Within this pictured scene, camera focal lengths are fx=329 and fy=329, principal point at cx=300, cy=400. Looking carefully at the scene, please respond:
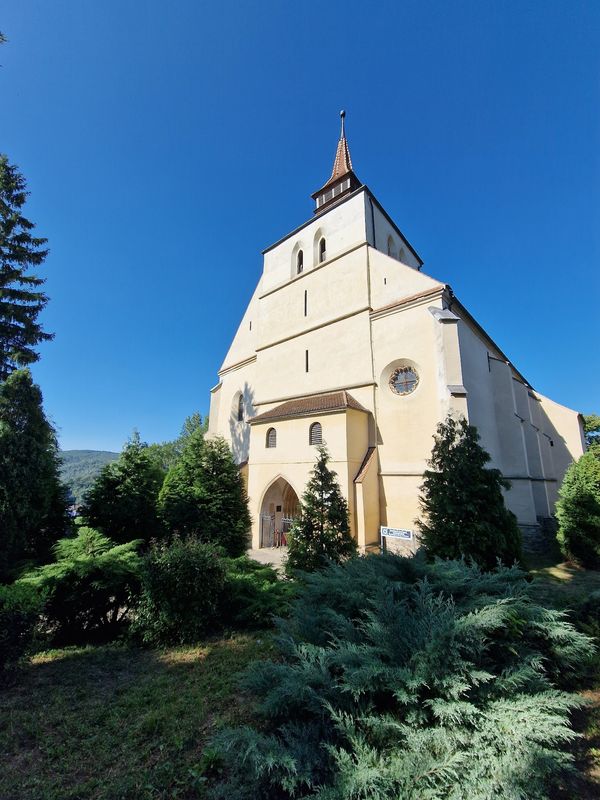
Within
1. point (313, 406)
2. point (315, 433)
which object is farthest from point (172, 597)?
point (313, 406)

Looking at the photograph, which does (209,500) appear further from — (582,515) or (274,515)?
(582,515)

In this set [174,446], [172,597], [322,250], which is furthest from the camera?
[174,446]

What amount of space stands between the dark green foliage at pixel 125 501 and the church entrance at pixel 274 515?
19.0 feet

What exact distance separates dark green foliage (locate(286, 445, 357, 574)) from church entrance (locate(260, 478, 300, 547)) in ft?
21.6

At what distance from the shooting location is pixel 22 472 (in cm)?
1024

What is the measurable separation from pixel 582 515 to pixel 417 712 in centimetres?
1279

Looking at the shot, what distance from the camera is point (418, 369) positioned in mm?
14648

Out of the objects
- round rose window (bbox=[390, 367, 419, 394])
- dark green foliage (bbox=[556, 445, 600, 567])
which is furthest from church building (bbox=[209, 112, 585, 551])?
dark green foliage (bbox=[556, 445, 600, 567])

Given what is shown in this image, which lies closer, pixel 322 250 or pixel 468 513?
pixel 468 513

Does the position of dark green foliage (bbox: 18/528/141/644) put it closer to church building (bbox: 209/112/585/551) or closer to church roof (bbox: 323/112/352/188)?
church building (bbox: 209/112/585/551)

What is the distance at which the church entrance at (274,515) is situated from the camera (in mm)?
16859

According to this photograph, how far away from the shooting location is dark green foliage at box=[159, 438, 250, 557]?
13102 millimetres

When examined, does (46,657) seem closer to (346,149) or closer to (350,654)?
(350,654)

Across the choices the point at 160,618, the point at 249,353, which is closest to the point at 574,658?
the point at 160,618
